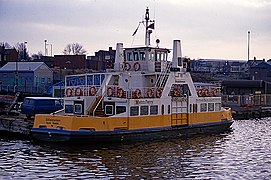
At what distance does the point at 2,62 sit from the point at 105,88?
63.3 metres

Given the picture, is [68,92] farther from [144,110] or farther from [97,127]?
[144,110]

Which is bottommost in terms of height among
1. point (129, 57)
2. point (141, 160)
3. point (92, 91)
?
point (141, 160)

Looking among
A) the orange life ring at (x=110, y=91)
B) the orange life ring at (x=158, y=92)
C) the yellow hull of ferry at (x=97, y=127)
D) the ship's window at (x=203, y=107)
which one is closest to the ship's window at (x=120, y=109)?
the yellow hull of ferry at (x=97, y=127)

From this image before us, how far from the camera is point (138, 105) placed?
30.3 meters

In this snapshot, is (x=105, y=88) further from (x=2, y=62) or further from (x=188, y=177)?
(x=2, y=62)

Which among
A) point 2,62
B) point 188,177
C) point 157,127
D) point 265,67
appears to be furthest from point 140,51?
point 265,67

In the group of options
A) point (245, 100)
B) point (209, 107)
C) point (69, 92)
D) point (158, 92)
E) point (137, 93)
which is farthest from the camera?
point (245, 100)

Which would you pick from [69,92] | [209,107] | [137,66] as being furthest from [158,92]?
[209,107]

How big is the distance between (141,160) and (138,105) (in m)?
6.45

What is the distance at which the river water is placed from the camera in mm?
21109

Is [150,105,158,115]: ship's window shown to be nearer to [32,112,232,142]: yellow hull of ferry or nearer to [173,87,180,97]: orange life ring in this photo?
[32,112,232,142]: yellow hull of ferry

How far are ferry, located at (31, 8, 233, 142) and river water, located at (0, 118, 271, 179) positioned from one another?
886 mm

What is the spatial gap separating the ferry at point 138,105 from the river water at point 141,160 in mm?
886

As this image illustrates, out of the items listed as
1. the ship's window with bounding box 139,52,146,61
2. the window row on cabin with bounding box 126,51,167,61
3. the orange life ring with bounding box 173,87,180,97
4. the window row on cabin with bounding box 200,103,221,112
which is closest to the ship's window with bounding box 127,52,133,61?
the window row on cabin with bounding box 126,51,167,61
